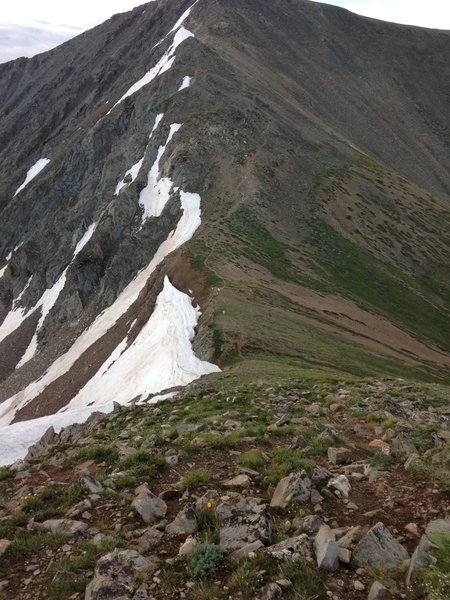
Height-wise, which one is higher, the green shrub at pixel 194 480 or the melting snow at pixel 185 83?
the melting snow at pixel 185 83

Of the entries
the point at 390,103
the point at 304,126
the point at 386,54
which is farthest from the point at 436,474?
the point at 386,54

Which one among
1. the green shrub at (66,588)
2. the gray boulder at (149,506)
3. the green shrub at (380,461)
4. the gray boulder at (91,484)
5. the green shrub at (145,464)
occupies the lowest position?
the gray boulder at (91,484)

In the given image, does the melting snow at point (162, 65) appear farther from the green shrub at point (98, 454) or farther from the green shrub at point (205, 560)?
the green shrub at point (205, 560)

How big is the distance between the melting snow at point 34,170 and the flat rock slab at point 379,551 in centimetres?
13225

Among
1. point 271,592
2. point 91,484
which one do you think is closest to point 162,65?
point 91,484

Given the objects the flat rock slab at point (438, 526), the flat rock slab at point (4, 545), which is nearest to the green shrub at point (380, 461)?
the flat rock slab at point (438, 526)

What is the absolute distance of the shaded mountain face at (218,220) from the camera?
38.6 metres

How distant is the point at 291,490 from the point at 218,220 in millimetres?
51625

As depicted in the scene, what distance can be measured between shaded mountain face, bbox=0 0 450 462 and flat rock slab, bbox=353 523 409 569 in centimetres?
1823

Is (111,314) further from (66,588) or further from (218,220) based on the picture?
(66,588)

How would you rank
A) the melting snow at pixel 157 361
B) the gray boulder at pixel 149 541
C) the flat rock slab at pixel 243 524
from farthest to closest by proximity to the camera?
1. the melting snow at pixel 157 361
2. the gray boulder at pixel 149 541
3. the flat rock slab at pixel 243 524

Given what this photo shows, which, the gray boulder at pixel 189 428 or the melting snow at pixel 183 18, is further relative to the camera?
the melting snow at pixel 183 18

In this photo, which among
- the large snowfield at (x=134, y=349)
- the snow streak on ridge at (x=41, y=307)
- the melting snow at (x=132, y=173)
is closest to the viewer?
the large snowfield at (x=134, y=349)

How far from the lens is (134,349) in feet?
129
